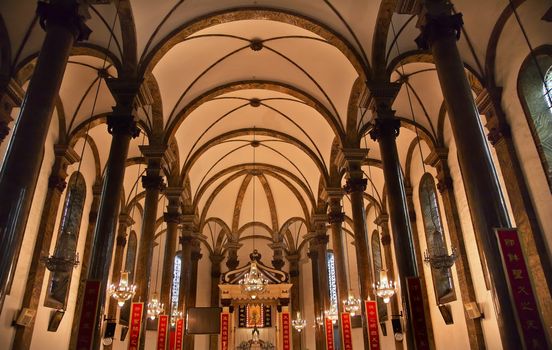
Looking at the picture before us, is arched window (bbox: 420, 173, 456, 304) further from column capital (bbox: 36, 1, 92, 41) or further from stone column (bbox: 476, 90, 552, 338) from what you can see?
column capital (bbox: 36, 1, 92, 41)

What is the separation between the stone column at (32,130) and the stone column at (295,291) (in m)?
17.7

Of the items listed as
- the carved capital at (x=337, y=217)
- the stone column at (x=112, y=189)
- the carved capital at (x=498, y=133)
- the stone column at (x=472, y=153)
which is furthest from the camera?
the carved capital at (x=337, y=217)

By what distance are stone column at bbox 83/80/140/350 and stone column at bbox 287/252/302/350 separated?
49.8 ft

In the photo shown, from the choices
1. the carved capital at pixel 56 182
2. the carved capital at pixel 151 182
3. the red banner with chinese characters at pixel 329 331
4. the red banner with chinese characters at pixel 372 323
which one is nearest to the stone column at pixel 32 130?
the carved capital at pixel 151 182

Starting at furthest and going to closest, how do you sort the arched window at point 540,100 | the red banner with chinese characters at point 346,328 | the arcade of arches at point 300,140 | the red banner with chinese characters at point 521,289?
the red banner with chinese characters at point 346,328 → the arched window at point 540,100 → the arcade of arches at point 300,140 → the red banner with chinese characters at point 521,289

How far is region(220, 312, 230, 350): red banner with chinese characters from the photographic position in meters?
19.8

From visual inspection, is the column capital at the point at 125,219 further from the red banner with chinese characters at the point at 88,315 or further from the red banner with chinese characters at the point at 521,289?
the red banner with chinese characters at the point at 521,289

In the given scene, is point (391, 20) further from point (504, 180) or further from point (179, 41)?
point (179, 41)

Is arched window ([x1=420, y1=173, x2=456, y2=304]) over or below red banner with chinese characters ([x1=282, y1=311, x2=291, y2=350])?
over

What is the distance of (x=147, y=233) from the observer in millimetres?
10586

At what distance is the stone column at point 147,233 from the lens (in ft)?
33.4

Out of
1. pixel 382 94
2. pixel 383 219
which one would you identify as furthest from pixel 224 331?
pixel 382 94

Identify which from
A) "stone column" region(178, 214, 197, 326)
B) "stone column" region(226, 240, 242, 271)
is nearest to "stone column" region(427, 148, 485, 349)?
"stone column" region(178, 214, 197, 326)

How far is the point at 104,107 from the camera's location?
11758 mm
